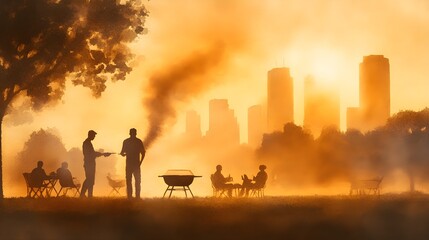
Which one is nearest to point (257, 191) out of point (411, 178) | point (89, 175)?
point (89, 175)

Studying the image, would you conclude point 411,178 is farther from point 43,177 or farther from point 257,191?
point 43,177

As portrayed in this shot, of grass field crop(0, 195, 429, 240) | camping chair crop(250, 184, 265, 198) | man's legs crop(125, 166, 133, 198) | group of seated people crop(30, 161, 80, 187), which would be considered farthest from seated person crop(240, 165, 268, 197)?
man's legs crop(125, 166, 133, 198)

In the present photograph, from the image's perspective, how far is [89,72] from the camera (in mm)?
58375

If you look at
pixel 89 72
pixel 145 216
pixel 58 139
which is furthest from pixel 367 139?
pixel 145 216

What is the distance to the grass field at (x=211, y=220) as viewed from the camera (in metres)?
30.6

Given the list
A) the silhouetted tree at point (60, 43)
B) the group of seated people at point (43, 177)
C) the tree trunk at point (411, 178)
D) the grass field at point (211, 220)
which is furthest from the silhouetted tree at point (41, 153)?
the grass field at point (211, 220)

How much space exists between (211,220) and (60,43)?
22.7 meters

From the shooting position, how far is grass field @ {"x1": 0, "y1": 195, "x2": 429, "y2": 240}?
30578 millimetres

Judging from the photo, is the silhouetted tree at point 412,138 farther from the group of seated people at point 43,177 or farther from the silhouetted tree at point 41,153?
the group of seated people at point 43,177

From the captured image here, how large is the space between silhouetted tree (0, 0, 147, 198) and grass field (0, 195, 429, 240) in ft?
36.9

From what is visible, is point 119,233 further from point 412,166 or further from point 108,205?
point 412,166

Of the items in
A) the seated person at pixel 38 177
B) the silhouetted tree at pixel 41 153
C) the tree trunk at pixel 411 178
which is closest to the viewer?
the seated person at pixel 38 177

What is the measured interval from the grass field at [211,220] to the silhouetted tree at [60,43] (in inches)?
443

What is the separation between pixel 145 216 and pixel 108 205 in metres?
5.89
